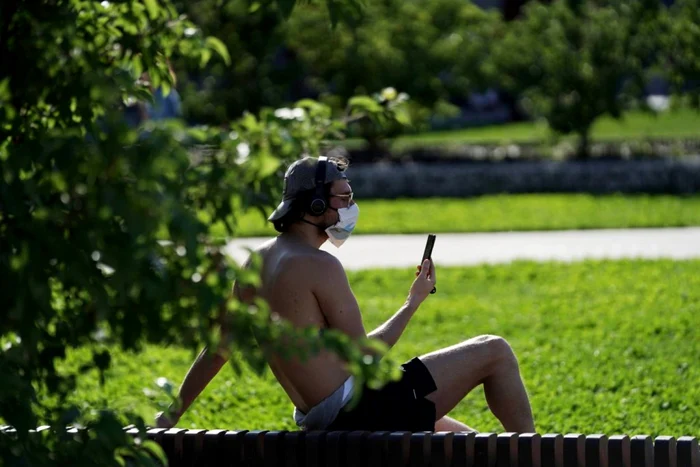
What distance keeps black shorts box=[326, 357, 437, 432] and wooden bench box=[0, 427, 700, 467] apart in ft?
0.80

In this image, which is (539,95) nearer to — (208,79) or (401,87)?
(401,87)

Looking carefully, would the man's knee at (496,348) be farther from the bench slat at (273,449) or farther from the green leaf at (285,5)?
the green leaf at (285,5)

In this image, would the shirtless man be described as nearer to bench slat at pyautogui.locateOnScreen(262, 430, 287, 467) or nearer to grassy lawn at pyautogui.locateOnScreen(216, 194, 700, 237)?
bench slat at pyautogui.locateOnScreen(262, 430, 287, 467)

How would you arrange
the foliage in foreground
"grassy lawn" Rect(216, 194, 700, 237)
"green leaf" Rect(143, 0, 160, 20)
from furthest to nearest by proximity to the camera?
"grassy lawn" Rect(216, 194, 700, 237), "green leaf" Rect(143, 0, 160, 20), the foliage in foreground

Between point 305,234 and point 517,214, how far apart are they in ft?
33.9

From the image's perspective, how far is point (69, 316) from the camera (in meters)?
3.06

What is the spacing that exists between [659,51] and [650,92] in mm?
24539

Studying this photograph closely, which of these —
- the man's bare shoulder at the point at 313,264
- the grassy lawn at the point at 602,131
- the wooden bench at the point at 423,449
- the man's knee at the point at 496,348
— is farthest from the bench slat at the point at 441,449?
the grassy lawn at the point at 602,131

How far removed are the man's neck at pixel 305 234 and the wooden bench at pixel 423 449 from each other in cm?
63

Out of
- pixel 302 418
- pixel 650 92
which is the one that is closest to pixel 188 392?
pixel 302 418

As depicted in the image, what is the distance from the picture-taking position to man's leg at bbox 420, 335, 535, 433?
4535 millimetres

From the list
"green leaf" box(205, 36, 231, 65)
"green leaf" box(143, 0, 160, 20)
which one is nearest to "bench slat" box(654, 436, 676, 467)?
"green leaf" box(205, 36, 231, 65)

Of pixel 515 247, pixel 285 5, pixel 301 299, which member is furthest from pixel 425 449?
pixel 515 247

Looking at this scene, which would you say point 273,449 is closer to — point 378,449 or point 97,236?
point 378,449
